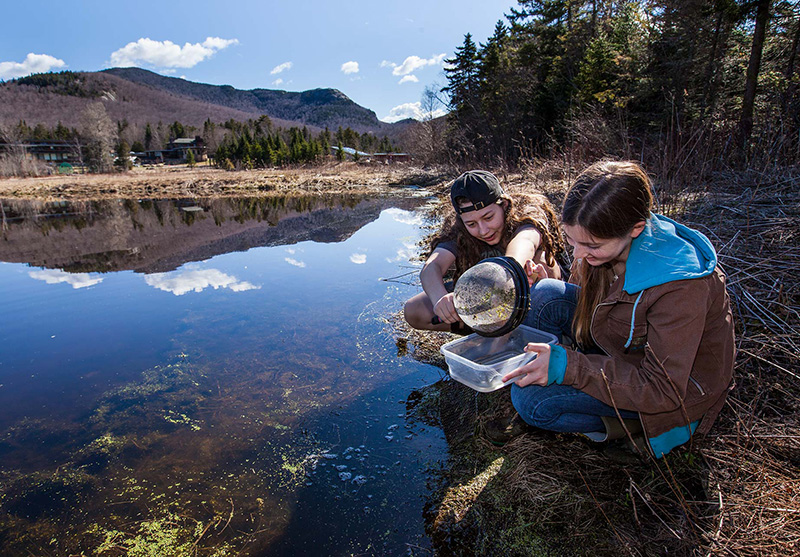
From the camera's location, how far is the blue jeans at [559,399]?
6.64 ft

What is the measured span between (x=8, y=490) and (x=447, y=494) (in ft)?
8.59

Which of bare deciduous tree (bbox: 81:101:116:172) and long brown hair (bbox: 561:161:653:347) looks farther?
bare deciduous tree (bbox: 81:101:116:172)

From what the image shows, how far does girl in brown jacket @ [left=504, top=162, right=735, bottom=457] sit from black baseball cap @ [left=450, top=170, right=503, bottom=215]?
911 mm

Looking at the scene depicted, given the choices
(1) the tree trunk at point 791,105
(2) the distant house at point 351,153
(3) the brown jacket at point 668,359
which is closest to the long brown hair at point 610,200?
(3) the brown jacket at point 668,359

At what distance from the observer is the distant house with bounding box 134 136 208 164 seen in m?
83.4

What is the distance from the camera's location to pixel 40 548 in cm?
213

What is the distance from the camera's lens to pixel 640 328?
1.82m

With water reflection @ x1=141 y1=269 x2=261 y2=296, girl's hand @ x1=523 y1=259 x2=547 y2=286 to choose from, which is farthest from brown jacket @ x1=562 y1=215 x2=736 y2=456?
water reflection @ x1=141 y1=269 x2=261 y2=296

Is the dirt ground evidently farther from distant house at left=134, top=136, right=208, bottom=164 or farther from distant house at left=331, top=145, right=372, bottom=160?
distant house at left=134, top=136, right=208, bottom=164

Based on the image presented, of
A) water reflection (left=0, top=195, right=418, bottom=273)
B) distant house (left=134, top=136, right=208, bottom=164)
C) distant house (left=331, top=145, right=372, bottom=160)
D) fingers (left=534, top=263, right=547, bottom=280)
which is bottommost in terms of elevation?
water reflection (left=0, top=195, right=418, bottom=273)

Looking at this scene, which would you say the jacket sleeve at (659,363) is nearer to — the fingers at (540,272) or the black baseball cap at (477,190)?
the fingers at (540,272)

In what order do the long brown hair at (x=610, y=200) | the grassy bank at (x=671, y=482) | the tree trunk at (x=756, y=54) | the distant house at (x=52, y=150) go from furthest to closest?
the distant house at (x=52, y=150), the tree trunk at (x=756, y=54), the long brown hair at (x=610, y=200), the grassy bank at (x=671, y=482)

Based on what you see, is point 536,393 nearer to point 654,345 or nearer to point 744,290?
point 654,345

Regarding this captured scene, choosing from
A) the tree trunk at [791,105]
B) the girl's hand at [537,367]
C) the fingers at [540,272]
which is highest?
the tree trunk at [791,105]
